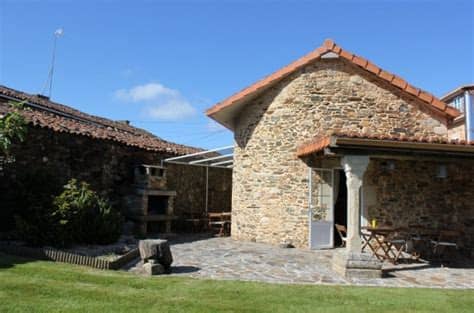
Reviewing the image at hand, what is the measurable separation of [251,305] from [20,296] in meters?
2.84

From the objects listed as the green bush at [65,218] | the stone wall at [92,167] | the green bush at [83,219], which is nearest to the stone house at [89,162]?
the stone wall at [92,167]

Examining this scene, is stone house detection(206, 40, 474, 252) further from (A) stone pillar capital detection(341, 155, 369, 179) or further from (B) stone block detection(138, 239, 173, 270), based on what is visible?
(B) stone block detection(138, 239, 173, 270)

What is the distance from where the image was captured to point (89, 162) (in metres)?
11.5

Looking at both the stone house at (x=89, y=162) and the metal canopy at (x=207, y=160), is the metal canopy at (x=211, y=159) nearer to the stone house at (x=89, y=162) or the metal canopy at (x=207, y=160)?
the metal canopy at (x=207, y=160)

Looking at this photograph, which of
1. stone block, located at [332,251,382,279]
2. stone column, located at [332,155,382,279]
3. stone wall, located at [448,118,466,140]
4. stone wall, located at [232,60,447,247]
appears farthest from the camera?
stone wall, located at [448,118,466,140]

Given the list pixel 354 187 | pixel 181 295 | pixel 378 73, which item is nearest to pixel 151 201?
pixel 354 187

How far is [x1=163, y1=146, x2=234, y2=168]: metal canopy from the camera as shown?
13633 mm

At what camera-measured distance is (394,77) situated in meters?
10.6

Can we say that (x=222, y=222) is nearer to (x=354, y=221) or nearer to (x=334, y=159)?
(x=334, y=159)

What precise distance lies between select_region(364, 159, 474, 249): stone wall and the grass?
4.14 metres

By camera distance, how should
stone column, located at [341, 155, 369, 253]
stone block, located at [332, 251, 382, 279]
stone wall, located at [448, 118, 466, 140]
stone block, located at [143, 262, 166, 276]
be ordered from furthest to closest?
A: stone wall, located at [448, 118, 466, 140] → stone column, located at [341, 155, 369, 253] → stone block, located at [332, 251, 382, 279] → stone block, located at [143, 262, 166, 276]

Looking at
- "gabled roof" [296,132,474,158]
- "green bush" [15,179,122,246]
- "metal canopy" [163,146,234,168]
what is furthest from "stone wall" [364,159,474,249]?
"green bush" [15,179,122,246]

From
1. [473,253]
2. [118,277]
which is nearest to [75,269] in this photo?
[118,277]

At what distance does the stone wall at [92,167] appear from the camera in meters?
9.41
